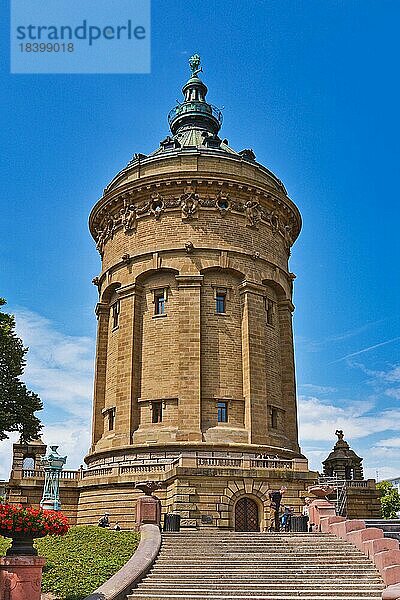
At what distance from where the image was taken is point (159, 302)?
133 ft

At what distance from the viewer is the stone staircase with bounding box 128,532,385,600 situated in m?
17.1

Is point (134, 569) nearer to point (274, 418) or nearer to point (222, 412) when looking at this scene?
point (222, 412)

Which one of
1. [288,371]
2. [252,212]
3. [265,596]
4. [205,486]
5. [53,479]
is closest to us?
[265,596]

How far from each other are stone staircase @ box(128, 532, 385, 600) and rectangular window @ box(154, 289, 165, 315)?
18372mm

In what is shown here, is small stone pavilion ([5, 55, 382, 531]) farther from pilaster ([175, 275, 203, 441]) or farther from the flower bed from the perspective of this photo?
the flower bed

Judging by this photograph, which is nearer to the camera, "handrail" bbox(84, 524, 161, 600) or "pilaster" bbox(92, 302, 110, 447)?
"handrail" bbox(84, 524, 161, 600)

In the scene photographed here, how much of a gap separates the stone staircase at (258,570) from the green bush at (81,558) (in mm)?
1216

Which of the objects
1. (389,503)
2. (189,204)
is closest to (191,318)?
(189,204)

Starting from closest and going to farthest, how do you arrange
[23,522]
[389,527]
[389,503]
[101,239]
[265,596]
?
[23,522] → [265,596] → [389,527] → [101,239] → [389,503]

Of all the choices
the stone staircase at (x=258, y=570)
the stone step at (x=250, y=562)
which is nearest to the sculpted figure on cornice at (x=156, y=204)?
the stone staircase at (x=258, y=570)

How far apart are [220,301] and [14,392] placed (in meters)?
14.8

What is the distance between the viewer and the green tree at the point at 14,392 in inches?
1640

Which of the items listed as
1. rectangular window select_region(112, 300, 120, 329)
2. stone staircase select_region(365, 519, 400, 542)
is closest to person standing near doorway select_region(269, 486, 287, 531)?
stone staircase select_region(365, 519, 400, 542)

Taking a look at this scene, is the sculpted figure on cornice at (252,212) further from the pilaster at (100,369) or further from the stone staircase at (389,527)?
the stone staircase at (389,527)
